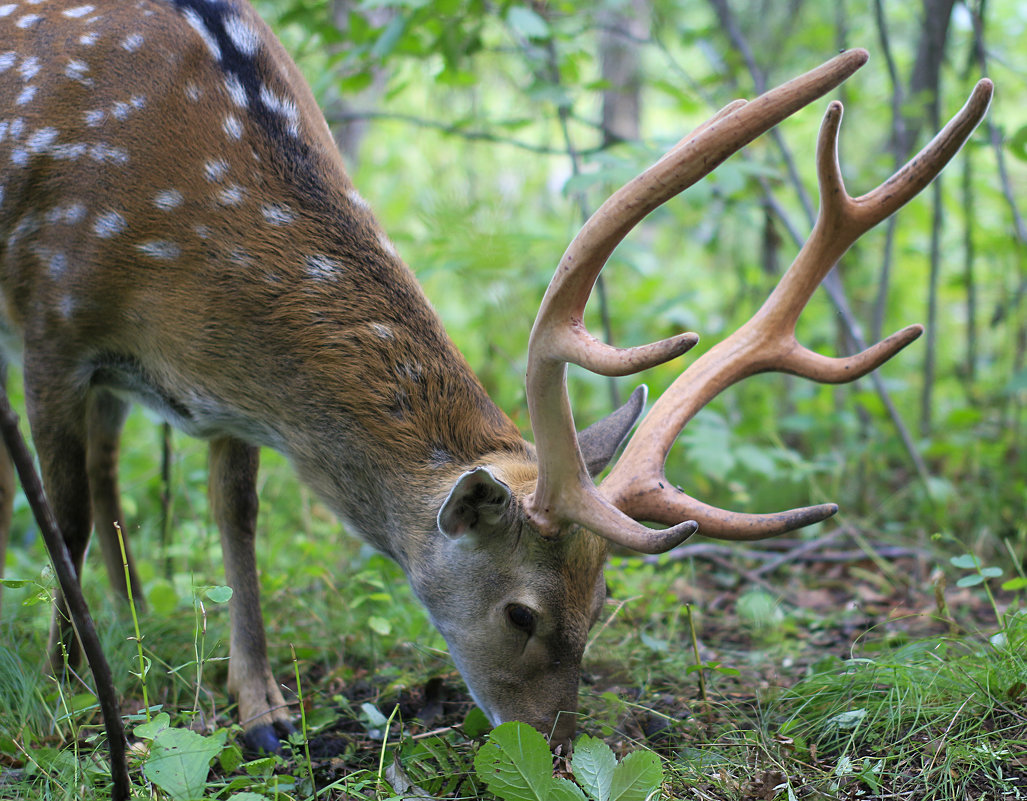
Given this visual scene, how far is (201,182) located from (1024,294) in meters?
4.98

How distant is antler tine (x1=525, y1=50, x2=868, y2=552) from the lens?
2.10 metres

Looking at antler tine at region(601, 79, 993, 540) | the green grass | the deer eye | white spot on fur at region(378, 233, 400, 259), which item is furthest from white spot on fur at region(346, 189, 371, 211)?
the deer eye

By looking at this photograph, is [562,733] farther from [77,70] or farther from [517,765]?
[77,70]

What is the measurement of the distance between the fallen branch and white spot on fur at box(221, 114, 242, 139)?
133 cm

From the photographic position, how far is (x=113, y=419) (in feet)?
13.3

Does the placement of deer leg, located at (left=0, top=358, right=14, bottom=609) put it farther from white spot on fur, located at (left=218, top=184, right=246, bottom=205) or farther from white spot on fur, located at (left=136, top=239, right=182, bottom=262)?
white spot on fur, located at (left=218, top=184, right=246, bottom=205)

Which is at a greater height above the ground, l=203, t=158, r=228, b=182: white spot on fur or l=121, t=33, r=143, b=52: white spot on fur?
l=121, t=33, r=143, b=52: white spot on fur

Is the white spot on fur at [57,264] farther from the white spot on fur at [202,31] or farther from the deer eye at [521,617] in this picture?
the deer eye at [521,617]

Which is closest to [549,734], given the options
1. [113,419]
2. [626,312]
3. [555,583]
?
[555,583]

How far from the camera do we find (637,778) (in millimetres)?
2223

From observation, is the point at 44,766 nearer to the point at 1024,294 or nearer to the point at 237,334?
the point at 237,334

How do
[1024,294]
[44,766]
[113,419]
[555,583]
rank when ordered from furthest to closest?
[1024,294], [113,419], [555,583], [44,766]

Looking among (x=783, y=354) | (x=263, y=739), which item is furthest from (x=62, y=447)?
(x=783, y=354)

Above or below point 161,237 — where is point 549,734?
below
